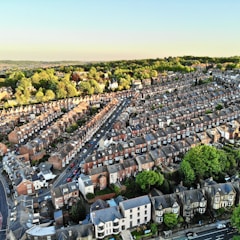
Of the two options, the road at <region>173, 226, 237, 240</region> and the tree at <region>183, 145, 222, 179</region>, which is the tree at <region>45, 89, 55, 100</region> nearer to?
the tree at <region>183, 145, 222, 179</region>

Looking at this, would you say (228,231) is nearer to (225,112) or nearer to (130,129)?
(130,129)

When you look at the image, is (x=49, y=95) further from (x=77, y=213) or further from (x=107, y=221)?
(x=107, y=221)

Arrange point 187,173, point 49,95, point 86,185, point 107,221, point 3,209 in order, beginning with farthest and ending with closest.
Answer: point 49,95 < point 187,173 < point 86,185 < point 3,209 < point 107,221

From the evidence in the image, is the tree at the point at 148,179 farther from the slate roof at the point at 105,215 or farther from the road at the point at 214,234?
the road at the point at 214,234

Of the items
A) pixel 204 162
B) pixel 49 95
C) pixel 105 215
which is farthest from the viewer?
pixel 49 95

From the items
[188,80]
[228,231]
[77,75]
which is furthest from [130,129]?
[77,75]

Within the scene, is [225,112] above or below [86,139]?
above

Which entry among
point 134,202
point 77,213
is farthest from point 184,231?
point 77,213

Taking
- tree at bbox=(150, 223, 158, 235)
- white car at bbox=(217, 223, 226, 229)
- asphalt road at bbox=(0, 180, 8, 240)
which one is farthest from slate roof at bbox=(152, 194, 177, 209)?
asphalt road at bbox=(0, 180, 8, 240)
